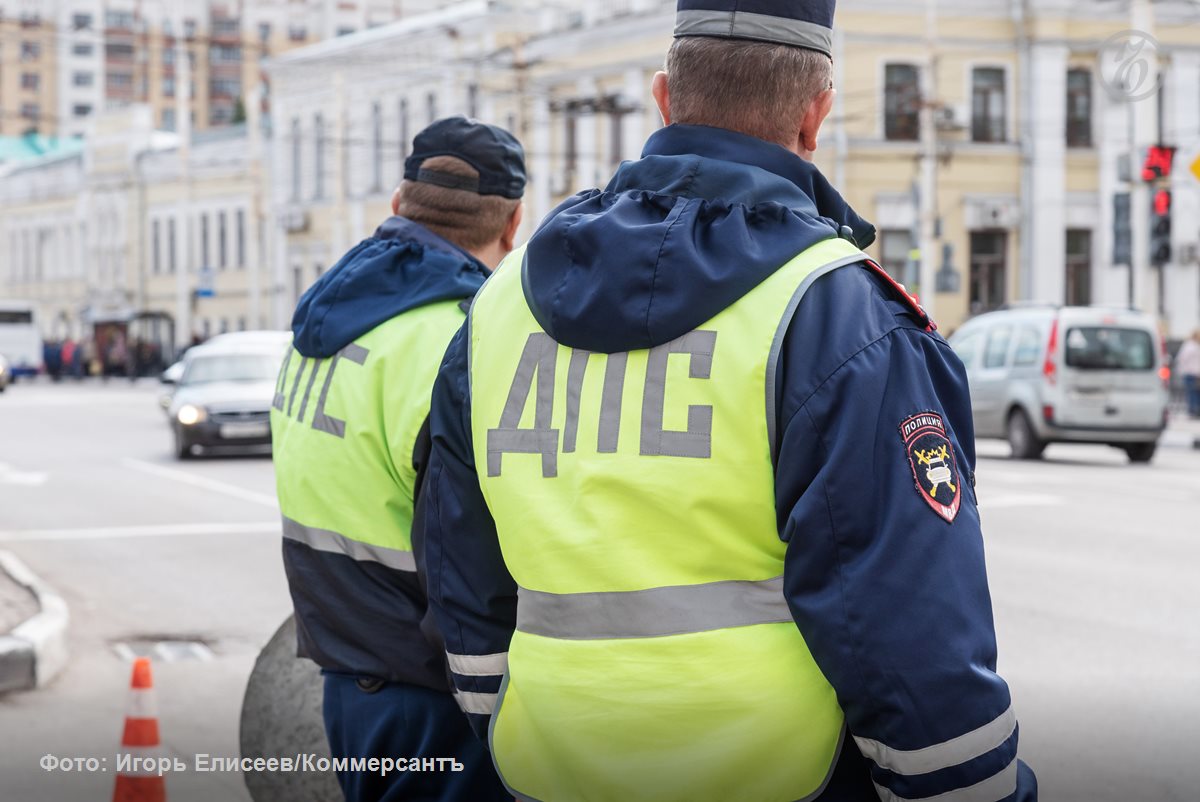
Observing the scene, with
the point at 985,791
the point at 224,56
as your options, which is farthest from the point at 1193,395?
the point at 224,56

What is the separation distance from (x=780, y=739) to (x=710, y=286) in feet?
1.76

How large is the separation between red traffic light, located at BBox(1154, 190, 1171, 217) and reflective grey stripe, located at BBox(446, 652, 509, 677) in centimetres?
2395

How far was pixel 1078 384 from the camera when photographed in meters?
20.7

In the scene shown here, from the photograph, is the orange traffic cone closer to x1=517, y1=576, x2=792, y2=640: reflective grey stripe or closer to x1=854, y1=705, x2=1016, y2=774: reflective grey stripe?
x1=517, y1=576, x2=792, y2=640: reflective grey stripe

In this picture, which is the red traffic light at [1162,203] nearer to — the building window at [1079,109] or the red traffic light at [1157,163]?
the red traffic light at [1157,163]

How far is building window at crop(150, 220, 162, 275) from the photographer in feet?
239

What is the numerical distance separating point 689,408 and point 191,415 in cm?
1895

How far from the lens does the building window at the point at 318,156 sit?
58219 mm

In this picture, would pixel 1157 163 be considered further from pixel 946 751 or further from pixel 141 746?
pixel 946 751

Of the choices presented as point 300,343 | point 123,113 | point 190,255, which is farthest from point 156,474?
point 123,113

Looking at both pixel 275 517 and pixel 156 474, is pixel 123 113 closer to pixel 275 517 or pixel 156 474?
Answer: pixel 156 474
